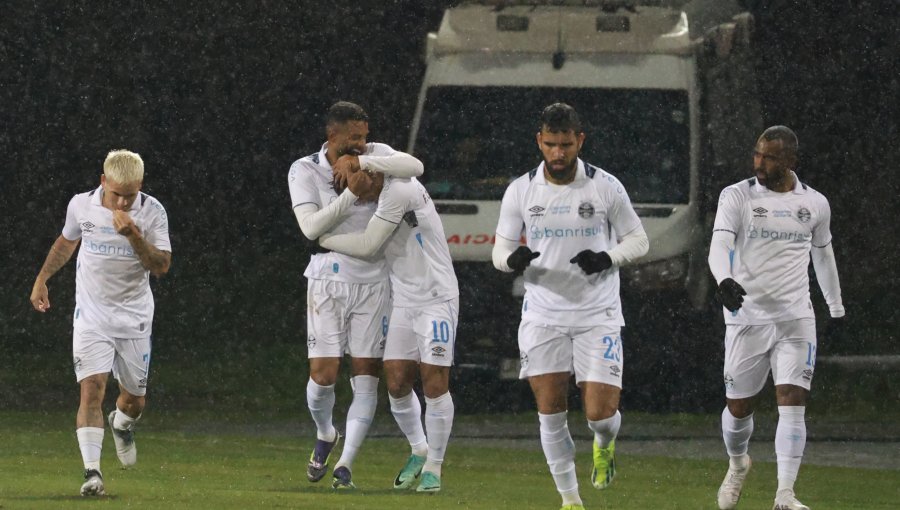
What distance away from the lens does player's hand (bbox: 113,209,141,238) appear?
35.1 ft

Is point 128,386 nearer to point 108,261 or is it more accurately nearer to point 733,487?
point 108,261

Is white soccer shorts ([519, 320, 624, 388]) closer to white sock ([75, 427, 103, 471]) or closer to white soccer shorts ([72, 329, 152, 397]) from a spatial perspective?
white sock ([75, 427, 103, 471])

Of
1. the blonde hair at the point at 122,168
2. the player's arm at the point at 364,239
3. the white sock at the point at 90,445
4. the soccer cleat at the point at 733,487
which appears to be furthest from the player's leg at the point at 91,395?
the soccer cleat at the point at 733,487

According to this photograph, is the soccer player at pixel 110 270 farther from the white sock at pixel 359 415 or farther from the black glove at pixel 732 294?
the black glove at pixel 732 294

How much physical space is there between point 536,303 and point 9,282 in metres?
21.1

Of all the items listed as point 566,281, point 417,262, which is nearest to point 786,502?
point 566,281

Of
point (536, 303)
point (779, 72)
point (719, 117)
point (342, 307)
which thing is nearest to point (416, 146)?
point (719, 117)

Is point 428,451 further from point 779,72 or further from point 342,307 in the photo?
A: point 779,72

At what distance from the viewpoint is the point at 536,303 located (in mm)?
10242

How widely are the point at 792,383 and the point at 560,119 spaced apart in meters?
1.98

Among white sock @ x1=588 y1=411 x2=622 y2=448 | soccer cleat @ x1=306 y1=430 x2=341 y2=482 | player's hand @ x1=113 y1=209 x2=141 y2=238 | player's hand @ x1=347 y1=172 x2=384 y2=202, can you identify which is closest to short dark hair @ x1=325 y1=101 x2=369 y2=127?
player's hand @ x1=347 y1=172 x2=384 y2=202

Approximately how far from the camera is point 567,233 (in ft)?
33.2

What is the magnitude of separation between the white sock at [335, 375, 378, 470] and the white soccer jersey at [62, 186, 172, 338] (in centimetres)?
133

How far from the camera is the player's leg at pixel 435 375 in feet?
37.3
